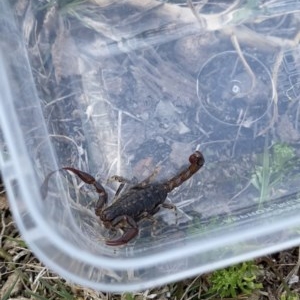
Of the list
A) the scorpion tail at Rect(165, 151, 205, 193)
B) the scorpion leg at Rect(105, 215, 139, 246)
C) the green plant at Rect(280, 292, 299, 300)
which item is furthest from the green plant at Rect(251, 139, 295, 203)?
the scorpion leg at Rect(105, 215, 139, 246)

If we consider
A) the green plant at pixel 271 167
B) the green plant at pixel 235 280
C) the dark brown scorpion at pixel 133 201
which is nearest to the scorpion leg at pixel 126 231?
the dark brown scorpion at pixel 133 201

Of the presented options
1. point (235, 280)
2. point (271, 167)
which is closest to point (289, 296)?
point (235, 280)

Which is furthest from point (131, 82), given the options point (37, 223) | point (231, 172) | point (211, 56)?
point (37, 223)

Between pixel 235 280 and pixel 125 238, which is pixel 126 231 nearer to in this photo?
pixel 125 238

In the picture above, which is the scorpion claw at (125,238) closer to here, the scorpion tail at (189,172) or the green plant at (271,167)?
the scorpion tail at (189,172)

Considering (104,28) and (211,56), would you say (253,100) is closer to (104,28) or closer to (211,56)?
(211,56)

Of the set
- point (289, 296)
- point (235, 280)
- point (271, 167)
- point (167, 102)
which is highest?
point (167, 102)
